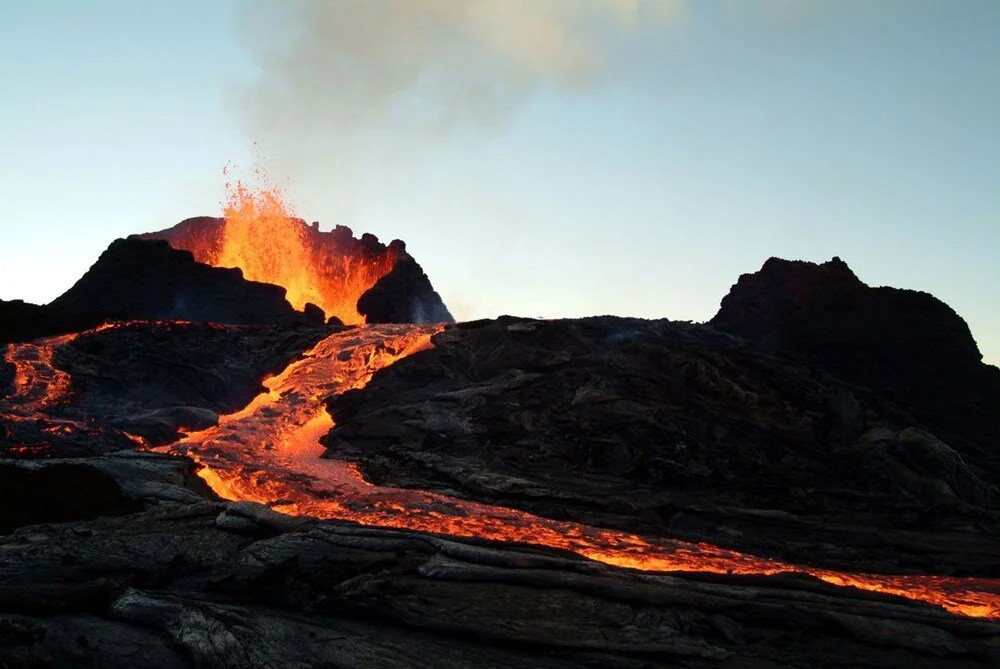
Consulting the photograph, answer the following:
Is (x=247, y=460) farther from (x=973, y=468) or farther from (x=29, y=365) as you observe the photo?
(x=973, y=468)

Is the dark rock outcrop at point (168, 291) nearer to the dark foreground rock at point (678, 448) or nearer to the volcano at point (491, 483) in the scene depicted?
the volcano at point (491, 483)

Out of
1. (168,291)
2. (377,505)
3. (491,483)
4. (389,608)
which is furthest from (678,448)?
(168,291)

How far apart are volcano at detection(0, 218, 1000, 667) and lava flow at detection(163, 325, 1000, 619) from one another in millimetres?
218

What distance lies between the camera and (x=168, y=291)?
8231cm

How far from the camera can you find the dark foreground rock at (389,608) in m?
16.5

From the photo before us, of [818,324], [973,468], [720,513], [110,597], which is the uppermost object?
[818,324]

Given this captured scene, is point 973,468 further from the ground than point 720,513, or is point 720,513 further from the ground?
point 973,468

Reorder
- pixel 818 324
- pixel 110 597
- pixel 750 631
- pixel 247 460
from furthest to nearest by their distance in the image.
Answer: pixel 818 324
pixel 247 460
pixel 750 631
pixel 110 597

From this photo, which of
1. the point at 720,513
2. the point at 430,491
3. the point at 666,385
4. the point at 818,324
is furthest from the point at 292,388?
the point at 818,324

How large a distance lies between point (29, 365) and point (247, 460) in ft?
64.1

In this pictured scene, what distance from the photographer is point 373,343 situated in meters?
61.2

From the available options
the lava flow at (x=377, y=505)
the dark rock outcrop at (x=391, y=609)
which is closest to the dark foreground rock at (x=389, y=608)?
the dark rock outcrop at (x=391, y=609)

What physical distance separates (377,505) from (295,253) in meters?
76.5

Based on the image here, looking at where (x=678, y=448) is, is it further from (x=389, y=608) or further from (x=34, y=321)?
(x=34, y=321)
